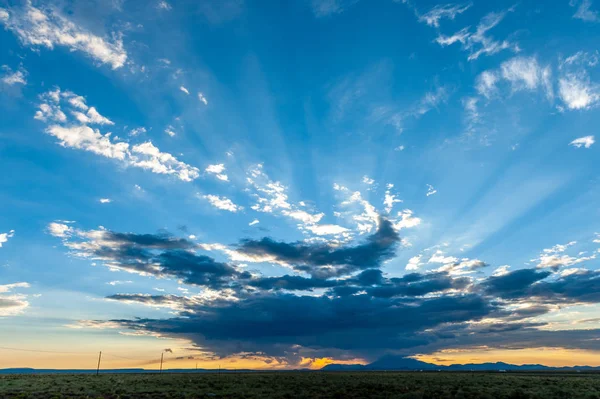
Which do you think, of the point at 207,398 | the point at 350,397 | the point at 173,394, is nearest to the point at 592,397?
the point at 350,397

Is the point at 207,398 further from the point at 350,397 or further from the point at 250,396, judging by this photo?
the point at 350,397

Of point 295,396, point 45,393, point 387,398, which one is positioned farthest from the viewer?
point 45,393

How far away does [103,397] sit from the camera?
48.0m

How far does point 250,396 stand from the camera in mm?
50094

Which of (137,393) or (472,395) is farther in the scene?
(137,393)

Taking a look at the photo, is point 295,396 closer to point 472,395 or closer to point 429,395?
point 429,395

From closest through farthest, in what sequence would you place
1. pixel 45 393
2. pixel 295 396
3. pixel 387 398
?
pixel 387 398 → pixel 295 396 → pixel 45 393

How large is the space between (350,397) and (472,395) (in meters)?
16.0

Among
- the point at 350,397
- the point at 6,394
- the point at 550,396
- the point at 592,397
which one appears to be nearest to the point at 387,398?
the point at 350,397

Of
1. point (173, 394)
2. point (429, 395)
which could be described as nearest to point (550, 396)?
point (429, 395)

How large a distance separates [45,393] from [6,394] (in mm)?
4475

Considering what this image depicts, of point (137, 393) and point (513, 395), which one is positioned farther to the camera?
point (137, 393)

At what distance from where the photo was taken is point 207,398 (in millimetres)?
47781

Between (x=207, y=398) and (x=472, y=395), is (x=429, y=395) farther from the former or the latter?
(x=207, y=398)
